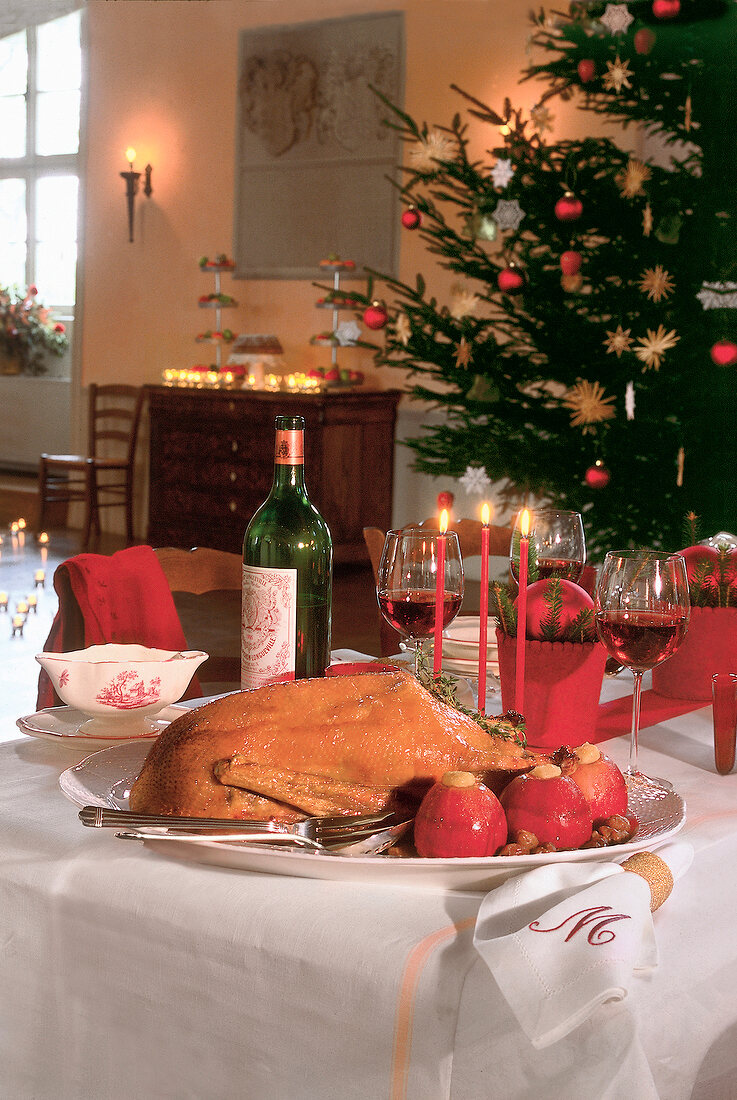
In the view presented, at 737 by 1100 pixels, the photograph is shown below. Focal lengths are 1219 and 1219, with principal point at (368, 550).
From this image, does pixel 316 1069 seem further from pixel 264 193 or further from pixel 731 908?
pixel 264 193

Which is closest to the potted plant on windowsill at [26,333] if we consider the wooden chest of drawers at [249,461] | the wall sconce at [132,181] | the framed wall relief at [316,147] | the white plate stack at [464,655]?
the wall sconce at [132,181]

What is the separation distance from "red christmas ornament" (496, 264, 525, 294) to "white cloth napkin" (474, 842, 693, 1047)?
3.21 meters

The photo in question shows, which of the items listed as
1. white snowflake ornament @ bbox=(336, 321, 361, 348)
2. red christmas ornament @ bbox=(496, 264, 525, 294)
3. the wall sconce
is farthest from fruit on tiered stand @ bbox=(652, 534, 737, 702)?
the wall sconce

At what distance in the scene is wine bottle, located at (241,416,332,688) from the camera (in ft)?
3.86

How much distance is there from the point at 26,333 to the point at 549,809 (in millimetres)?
10096

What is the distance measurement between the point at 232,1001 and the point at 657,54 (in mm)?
3548

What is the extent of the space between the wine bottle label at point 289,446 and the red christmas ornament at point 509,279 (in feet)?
9.05

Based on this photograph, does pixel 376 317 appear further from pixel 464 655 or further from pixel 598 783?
pixel 598 783

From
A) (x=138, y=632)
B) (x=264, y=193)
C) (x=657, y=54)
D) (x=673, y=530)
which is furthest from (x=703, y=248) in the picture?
(x=264, y=193)

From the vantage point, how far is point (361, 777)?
0.89 metres

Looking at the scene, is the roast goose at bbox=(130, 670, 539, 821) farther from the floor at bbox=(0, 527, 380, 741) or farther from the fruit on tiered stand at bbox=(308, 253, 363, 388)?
the fruit on tiered stand at bbox=(308, 253, 363, 388)

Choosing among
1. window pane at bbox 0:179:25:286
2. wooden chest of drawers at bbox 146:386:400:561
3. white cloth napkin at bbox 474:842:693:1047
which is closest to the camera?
white cloth napkin at bbox 474:842:693:1047

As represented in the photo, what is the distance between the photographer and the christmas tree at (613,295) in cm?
371

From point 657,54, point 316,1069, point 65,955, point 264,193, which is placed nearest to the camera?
point 316,1069
